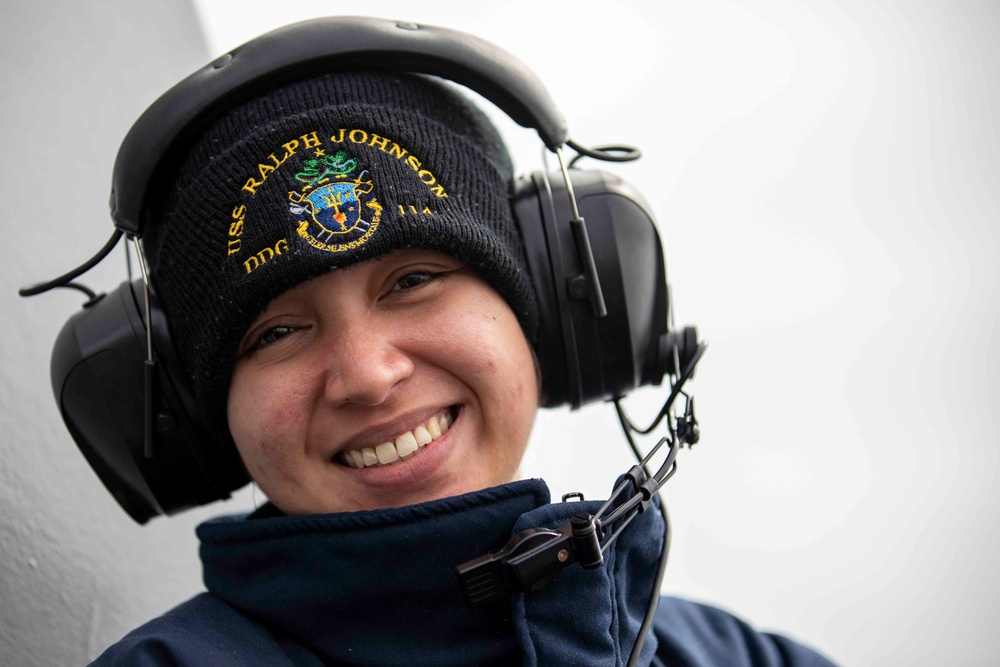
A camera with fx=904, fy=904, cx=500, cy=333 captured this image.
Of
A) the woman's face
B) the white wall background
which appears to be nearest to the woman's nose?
the woman's face

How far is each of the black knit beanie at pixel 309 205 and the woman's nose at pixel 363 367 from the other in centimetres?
8

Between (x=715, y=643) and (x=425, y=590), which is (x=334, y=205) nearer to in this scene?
(x=425, y=590)

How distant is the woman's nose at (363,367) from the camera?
2.94ft

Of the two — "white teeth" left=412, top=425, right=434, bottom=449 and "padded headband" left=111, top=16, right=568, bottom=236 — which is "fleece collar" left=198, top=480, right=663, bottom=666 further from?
"padded headband" left=111, top=16, right=568, bottom=236

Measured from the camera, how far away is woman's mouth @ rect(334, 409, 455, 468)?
958mm

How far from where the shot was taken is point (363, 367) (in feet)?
2.95

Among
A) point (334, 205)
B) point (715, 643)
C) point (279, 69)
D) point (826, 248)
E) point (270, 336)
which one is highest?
point (279, 69)

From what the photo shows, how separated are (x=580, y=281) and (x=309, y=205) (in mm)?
323

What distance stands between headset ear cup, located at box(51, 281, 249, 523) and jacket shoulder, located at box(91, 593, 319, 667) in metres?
0.16

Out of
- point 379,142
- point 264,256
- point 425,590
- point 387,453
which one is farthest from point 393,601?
point 379,142

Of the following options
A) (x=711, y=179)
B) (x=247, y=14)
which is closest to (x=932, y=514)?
(x=711, y=179)

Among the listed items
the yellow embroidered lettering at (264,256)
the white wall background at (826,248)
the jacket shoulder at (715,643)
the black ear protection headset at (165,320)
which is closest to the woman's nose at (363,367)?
the yellow embroidered lettering at (264,256)

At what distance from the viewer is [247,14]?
1.57 metres

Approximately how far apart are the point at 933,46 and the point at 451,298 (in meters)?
1.21
